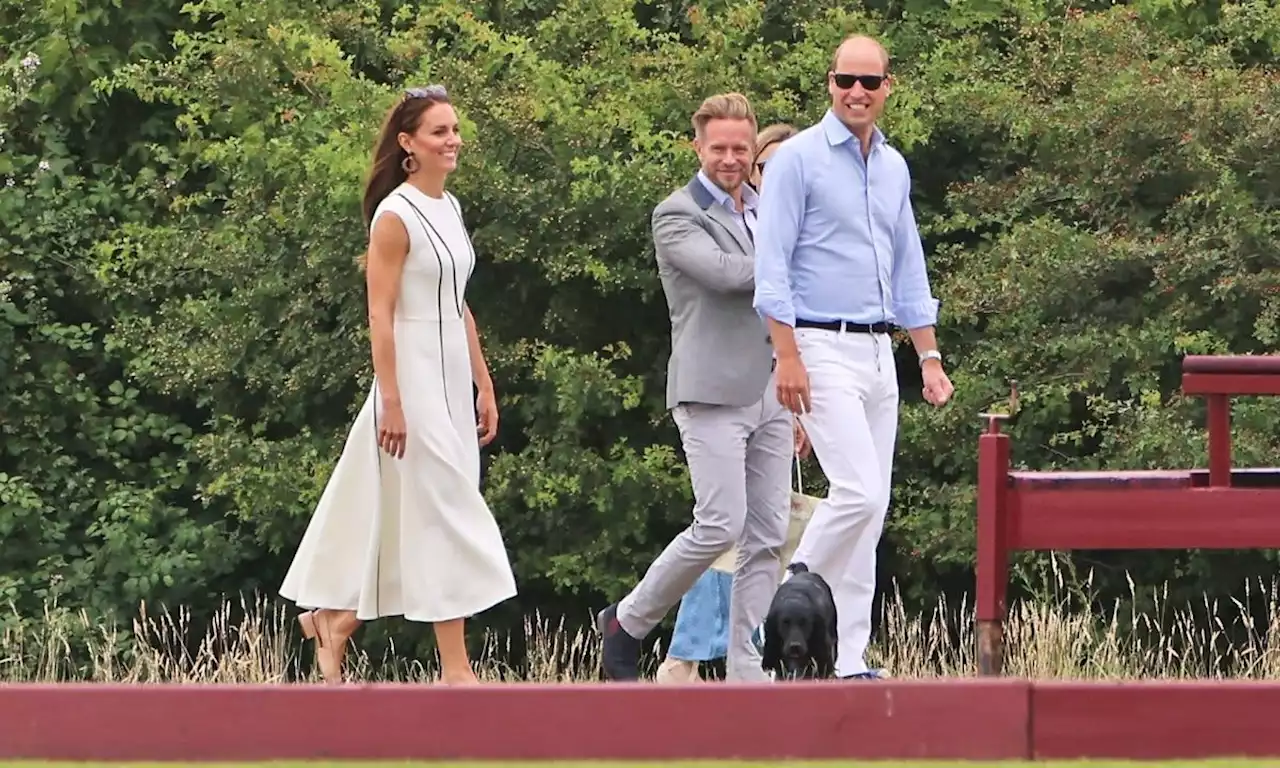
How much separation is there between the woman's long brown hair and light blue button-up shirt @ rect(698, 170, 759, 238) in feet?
3.19

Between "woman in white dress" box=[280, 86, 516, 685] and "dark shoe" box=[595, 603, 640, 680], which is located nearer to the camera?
"woman in white dress" box=[280, 86, 516, 685]

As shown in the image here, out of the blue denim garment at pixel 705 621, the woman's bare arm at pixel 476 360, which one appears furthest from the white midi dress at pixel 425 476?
the blue denim garment at pixel 705 621

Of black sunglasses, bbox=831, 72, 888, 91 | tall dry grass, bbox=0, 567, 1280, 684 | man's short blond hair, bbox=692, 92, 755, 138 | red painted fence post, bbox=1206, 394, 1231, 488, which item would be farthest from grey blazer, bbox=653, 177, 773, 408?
tall dry grass, bbox=0, 567, 1280, 684

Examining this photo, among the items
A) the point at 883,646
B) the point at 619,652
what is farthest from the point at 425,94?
the point at 883,646

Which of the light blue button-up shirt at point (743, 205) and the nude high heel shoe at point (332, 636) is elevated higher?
the light blue button-up shirt at point (743, 205)

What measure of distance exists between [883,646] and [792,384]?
4785mm

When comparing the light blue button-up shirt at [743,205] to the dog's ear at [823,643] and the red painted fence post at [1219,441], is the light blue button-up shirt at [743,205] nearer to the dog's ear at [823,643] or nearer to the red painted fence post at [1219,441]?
the dog's ear at [823,643]

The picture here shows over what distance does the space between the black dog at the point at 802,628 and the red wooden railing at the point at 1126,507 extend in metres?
0.50

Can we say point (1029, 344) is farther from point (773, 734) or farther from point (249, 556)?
point (773, 734)

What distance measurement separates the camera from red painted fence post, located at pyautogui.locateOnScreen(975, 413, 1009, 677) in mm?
6148

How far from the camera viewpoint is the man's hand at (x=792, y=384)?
6621 millimetres

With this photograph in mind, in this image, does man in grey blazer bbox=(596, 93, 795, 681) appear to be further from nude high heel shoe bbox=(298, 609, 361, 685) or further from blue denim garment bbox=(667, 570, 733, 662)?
nude high heel shoe bbox=(298, 609, 361, 685)

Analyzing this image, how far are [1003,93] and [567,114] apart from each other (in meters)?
2.20

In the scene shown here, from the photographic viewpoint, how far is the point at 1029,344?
37.3ft
